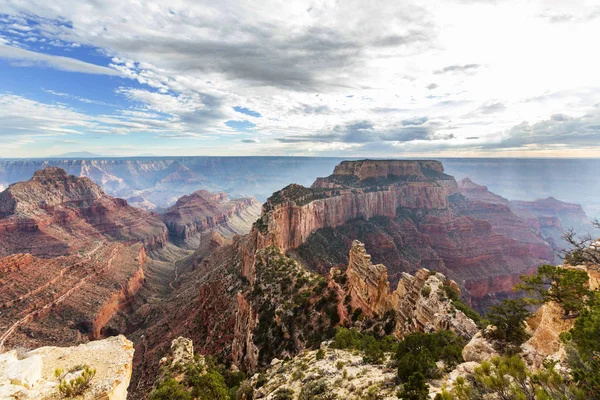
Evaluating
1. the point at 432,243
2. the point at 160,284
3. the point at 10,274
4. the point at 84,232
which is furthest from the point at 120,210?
the point at 432,243

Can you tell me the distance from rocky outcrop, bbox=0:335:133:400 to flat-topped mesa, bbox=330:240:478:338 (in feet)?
72.6

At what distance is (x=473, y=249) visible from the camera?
115m

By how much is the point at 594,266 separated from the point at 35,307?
9688 cm

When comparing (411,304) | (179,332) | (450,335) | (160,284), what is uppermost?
(450,335)

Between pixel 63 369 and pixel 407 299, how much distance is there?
27.9m

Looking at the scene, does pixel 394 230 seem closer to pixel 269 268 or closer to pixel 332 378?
pixel 269 268

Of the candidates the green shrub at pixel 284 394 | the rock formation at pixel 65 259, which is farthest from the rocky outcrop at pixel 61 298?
the green shrub at pixel 284 394

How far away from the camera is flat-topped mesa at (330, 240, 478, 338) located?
23156mm

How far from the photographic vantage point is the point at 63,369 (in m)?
12.1

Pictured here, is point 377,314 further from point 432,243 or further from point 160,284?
point 160,284

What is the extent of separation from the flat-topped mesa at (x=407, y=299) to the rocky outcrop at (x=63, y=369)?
2214 cm

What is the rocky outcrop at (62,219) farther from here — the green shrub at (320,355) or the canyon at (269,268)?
the green shrub at (320,355)

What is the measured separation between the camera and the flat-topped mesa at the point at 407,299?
23156 millimetres

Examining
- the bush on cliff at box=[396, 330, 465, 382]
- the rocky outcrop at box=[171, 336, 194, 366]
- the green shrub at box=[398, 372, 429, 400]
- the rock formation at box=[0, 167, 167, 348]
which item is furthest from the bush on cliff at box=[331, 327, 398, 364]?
the rock formation at box=[0, 167, 167, 348]
